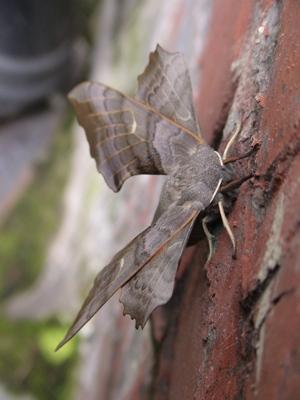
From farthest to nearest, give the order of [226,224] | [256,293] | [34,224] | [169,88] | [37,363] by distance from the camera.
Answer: [34,224] → [37,363] → [169,88] → [226,224] → [256,293]

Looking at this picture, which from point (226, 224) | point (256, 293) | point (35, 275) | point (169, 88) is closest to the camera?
point (256, 293)

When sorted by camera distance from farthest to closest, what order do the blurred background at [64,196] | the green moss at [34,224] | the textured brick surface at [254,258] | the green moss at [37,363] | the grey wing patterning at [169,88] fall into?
the green moss at [34,224]
the green moss at [37,363]
the blurred background at [64,196]
the grey wing patterning at [169,88]
the textured brick surface at [254,258]

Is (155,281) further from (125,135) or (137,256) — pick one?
(125,135)

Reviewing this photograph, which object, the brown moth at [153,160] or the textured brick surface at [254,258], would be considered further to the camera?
the brown moth at [153,160]

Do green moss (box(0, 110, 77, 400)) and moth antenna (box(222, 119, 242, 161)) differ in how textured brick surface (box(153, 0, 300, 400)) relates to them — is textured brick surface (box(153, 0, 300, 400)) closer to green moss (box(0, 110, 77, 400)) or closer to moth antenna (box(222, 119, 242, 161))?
moth antenna (box(222, 119, 242, 161))

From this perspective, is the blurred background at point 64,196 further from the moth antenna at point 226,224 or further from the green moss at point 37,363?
the moth antenna at point 226,224

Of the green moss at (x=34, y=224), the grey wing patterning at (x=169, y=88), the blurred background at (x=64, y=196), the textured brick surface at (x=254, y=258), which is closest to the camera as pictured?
the textured brick surface at (x=254, y=258)

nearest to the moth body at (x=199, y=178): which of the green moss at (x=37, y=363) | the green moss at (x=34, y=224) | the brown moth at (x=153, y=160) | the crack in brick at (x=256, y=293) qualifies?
the brown moth at (x=153, y=160)

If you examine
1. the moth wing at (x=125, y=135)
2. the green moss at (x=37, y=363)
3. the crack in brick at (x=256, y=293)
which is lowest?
the green moss at (x=37, y=363)

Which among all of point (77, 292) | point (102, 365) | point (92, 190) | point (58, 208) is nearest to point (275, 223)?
point (102, 365)

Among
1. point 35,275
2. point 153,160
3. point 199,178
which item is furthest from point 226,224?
point 35,275
